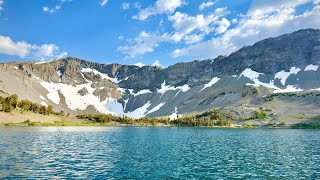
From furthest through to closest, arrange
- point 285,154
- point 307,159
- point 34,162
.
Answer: point 285,154 < point 307,159 < point 34,162

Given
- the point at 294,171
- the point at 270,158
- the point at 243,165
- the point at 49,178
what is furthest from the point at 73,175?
the point at 270,158

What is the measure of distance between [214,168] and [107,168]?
59.5 feet

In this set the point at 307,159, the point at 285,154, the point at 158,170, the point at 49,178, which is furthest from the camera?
the point at 285,154

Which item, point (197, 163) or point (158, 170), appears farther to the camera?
point (197, 163)

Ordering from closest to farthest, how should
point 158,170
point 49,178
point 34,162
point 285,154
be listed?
point 49,178 < point 158,170 < point 34,162 < point 285,154

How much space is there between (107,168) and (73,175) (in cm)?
786

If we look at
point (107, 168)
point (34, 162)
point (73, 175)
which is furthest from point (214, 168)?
point (34, 162)

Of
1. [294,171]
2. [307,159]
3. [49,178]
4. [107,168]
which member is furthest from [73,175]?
[307,159]

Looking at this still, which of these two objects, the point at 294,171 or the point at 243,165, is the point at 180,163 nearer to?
the point at 243,165

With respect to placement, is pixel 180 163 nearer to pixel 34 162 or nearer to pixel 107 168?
pixel 107 168

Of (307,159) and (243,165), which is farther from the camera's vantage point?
(307,159)

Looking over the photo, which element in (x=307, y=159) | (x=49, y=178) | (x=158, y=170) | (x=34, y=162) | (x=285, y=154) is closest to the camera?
(x=49, y=178)

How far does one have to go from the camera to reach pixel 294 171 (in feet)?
179

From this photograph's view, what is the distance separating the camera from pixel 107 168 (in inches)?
2170
